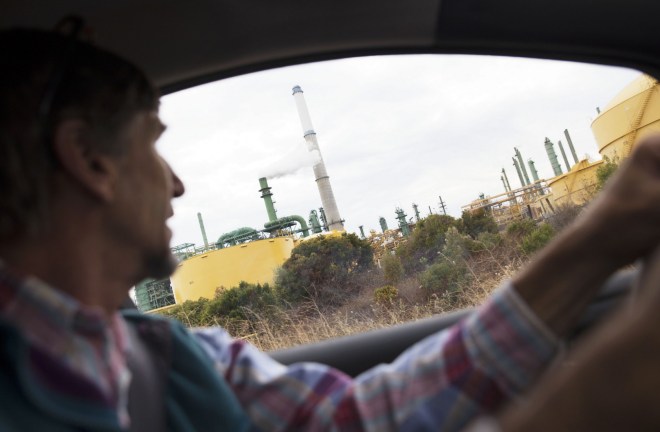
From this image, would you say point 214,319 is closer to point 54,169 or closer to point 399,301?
point 399,301

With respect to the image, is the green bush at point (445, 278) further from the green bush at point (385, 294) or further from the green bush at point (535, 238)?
the green bush at point (535, 238)

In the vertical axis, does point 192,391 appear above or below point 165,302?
below

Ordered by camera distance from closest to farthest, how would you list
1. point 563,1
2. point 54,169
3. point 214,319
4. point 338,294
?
1. point 54,169
2. point 563,1
3. point 214,319
4. point 338,294

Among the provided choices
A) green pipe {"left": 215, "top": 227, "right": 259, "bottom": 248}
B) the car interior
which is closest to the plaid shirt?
the car interior

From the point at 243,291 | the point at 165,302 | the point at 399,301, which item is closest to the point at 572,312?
the point at 399,301

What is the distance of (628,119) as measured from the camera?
9.14 feet

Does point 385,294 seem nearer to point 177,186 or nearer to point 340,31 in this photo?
point 340,31

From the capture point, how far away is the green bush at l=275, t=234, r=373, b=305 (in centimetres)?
733

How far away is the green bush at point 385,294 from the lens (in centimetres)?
629

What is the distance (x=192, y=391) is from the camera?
41.3 inches

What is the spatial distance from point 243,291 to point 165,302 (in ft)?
5.22

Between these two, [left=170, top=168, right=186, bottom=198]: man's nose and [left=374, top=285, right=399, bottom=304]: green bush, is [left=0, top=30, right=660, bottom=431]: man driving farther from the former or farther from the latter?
[left=374, top=285, right=399, bottom=304]: green bush

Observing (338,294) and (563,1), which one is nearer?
(563,1)

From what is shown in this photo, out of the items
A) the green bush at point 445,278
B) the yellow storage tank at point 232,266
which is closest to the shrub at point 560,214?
the green bush at point 445,278
